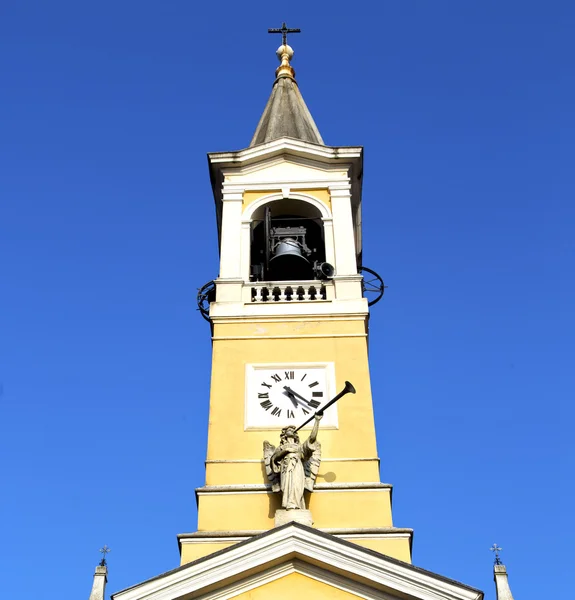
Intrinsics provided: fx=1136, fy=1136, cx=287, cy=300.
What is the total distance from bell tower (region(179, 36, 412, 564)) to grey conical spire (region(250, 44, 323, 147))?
0.20ft

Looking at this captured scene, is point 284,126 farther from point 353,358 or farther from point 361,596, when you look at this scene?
point 361,596

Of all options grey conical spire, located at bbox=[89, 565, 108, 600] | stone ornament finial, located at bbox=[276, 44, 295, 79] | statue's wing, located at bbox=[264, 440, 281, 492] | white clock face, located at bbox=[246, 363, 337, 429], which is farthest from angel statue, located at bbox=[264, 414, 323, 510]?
stone ornament finial, located at bbox=[276, 44, 295, 79]

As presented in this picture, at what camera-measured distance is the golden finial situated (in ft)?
95.5

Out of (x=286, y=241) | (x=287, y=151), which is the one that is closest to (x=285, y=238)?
(x=286, y=241)

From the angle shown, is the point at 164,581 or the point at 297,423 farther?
the point at 297,423

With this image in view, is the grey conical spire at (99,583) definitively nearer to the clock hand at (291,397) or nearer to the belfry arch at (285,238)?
the clock hand at (291,397)

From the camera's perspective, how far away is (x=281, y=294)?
21984 mm

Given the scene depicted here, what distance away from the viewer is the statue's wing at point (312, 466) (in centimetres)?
1844

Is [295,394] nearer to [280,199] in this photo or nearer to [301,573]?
[301,573]

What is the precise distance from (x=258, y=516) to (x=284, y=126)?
10865 millimetres

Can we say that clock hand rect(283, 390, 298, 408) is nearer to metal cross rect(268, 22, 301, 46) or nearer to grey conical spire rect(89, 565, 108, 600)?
grey conical spire rect(89, 565, 108, 600)

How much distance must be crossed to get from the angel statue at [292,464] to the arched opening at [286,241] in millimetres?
4902

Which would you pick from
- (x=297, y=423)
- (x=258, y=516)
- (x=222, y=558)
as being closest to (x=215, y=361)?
(x=297, y=423)

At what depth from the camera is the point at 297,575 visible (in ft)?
53.7
